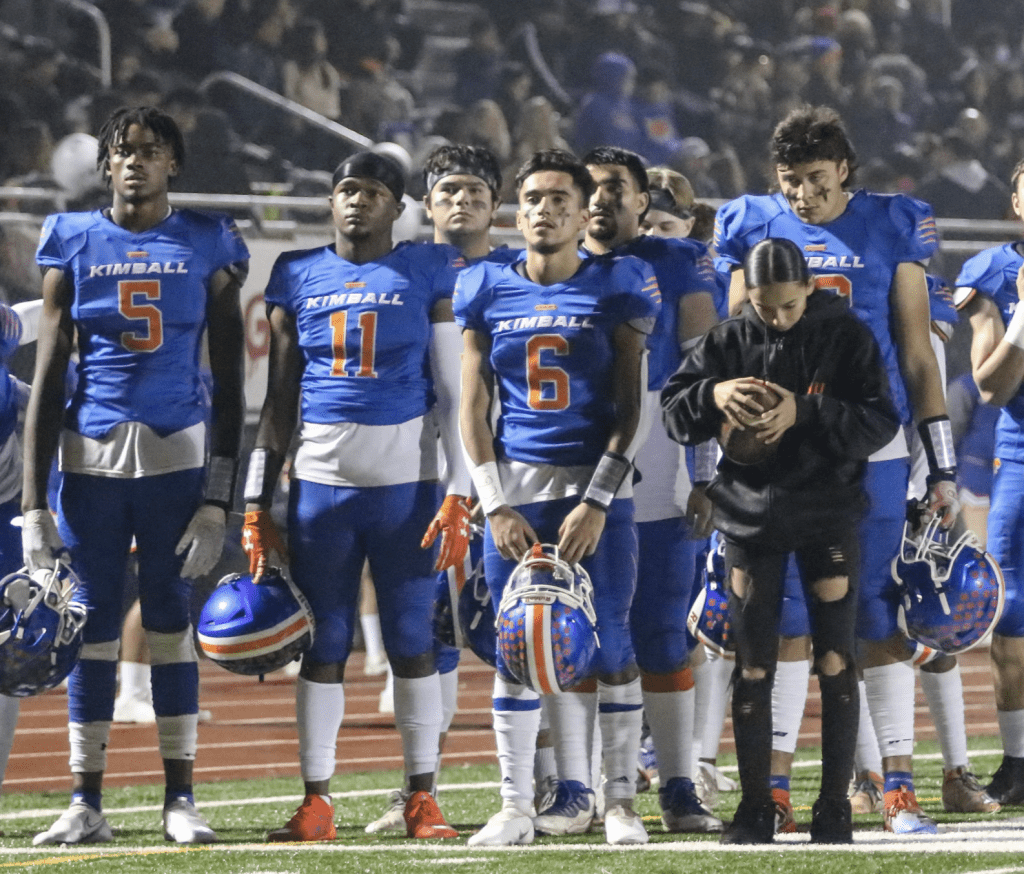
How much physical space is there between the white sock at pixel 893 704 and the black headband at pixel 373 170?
1792mm

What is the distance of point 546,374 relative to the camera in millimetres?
4504

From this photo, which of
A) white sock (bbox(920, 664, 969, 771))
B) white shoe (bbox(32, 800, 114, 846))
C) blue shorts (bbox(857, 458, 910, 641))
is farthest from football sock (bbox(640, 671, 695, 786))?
white shoe (bbox(32, 800, 114, 846))

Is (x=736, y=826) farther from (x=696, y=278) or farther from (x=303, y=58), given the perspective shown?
(x=303, y=58)

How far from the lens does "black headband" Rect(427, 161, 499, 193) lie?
5.32 m

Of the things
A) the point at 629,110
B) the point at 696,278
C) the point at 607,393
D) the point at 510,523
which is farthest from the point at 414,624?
the point at 629,110

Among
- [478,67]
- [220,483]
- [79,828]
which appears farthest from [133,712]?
[478,67]

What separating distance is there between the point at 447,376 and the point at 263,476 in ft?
1.83

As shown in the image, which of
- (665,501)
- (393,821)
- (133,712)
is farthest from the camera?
(133,712)

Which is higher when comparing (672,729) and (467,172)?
(467,172)

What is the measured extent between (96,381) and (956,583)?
7.53 ft

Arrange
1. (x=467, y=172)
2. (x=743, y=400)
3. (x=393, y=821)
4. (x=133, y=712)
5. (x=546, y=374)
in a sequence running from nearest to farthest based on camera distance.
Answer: (x=743, y=400) < (x=546, y=374) < (x=393, y=821) < (x=467, y=172) < (x=133, y=712)

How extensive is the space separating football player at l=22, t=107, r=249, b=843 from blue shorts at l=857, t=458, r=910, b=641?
1658 mm

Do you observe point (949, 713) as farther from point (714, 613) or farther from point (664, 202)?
point (664, 202)

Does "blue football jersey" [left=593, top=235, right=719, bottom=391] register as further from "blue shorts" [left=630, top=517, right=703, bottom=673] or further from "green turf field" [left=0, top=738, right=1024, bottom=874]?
"green turf field" [left=0, top=738, right=1024, bottom=874]
